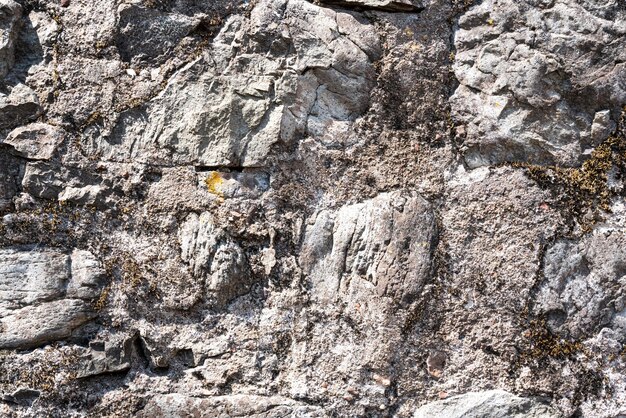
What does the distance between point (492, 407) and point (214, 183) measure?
1.19m

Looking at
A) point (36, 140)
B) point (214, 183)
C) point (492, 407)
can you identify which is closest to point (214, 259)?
point (214, 183)

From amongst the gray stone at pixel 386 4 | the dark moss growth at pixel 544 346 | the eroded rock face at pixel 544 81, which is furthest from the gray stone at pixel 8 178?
the dark moss growth at pixel 544 346

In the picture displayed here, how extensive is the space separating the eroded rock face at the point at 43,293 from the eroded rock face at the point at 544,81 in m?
1.39

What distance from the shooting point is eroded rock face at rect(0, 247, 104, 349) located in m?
2.12

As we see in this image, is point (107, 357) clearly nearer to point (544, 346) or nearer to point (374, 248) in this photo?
point (374, 248)

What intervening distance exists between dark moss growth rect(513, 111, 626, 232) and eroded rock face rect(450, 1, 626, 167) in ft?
0.11

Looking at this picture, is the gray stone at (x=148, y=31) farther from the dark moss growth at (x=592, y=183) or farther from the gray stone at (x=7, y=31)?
the dark moss growth at (x=592, y=183)

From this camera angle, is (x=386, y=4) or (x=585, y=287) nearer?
(x=585, y=287)

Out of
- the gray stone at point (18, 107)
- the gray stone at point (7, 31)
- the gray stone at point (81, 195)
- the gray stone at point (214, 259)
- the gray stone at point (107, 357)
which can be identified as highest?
the gray stone at point (7, 31)

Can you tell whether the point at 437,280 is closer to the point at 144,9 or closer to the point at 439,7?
the point at 439,7

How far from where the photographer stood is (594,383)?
6.91 ft

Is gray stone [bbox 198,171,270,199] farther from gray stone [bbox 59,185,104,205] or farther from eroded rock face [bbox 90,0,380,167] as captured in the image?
gray stone [bbox 59,185,104,205]

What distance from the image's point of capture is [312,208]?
2215mm

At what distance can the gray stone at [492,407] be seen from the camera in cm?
210
